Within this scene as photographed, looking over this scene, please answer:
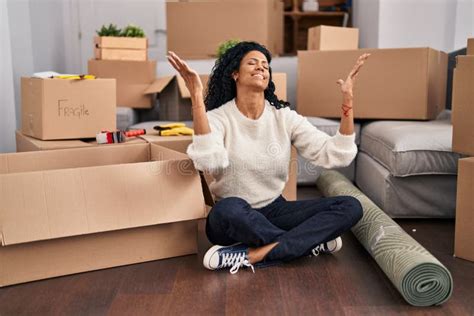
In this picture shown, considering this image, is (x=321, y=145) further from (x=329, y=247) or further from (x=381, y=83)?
(x=381, y=83)

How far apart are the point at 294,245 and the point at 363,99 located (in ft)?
4.35

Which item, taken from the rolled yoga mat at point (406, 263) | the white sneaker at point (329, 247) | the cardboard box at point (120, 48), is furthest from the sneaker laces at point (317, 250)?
the cardboard box at point (120, 48)

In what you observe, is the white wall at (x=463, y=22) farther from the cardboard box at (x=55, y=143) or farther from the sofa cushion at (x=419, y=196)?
the cardboard box at (x=55, y=143)

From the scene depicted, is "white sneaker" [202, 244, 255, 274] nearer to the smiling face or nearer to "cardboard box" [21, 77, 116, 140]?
the smiling face

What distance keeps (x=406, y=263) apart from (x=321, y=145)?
1.70 ft

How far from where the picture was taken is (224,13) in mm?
3676

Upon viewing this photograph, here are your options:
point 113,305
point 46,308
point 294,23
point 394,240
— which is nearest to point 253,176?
point 394,240

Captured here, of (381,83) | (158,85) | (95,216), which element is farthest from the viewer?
(158,85)

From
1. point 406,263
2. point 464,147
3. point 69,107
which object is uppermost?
point 69,107

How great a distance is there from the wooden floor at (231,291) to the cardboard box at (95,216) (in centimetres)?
4

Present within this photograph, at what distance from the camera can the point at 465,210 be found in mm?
1823

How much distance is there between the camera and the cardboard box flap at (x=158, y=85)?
3.05m

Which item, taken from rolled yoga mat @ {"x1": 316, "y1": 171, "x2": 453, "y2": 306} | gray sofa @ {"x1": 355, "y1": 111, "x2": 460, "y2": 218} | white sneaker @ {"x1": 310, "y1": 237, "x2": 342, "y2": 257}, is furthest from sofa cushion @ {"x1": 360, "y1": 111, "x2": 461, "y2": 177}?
white sneaker @ {"x1": 310, "y1": 237, "x2": 342, "y2": 257}

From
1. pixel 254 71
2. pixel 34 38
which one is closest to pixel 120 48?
pixel 34 38
